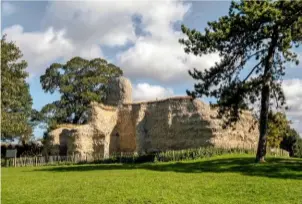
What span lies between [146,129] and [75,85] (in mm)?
20637

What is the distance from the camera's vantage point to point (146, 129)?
46656mm

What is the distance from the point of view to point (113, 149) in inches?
1984

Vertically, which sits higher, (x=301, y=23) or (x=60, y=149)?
(x=301, y=23)

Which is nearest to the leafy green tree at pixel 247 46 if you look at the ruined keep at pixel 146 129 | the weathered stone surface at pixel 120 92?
the ruined keep at pixel 146 129

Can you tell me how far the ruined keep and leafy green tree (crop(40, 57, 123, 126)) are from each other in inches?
302

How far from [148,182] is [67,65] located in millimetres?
49083

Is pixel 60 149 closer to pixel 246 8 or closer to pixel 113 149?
pixel 113 149

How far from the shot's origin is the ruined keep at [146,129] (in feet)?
136

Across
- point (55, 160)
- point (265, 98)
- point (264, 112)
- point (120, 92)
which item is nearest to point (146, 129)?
point (120, 92)

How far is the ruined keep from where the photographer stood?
41.3 meters

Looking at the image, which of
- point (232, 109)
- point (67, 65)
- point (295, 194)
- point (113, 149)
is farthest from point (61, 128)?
point (295, 194)

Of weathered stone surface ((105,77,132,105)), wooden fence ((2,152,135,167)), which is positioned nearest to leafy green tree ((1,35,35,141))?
wooden fence ((2,152,135,167))

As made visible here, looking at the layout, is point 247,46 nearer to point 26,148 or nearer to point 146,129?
point 146,129

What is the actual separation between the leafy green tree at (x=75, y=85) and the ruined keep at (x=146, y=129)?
7.66 metres
